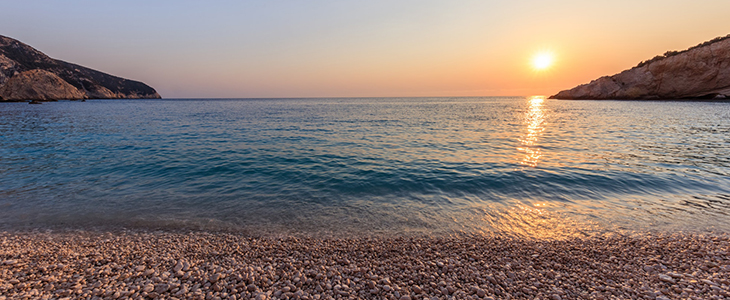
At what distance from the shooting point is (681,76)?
78.8 metres

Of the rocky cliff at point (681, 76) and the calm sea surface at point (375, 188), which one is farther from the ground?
the rocky cliff at point (681, 76)

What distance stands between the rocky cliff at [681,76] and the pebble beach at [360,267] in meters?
109

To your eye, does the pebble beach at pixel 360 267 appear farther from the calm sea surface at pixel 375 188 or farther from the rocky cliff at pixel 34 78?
the rocky cliff at pixel 34 78

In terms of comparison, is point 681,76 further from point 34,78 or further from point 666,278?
point 34,78

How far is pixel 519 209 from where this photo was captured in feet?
30.6

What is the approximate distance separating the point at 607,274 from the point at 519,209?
3.96m

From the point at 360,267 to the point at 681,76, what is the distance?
395 feet

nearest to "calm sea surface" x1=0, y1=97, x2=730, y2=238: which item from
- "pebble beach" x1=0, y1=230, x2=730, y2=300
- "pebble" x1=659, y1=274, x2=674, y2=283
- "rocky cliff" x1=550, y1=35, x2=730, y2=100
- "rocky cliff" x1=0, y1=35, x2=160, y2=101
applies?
"pebble beach" x1=0, y1=230, x2=730, y2=300

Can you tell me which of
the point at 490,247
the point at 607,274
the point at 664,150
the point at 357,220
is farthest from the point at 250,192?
the point at 664,150

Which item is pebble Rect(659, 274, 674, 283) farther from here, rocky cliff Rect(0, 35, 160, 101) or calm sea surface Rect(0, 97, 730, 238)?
rocky cliff Rect(0, 35, 160, 101)

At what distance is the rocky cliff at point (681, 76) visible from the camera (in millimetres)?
71812

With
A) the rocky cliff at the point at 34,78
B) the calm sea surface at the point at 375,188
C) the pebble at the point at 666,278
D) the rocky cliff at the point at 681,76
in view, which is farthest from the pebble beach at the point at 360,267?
the rocky cliff at the point at 34,78

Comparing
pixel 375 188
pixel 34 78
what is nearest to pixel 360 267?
pixel 375 188

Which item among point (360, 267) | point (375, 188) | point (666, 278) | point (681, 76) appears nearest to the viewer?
point (666, 278)
